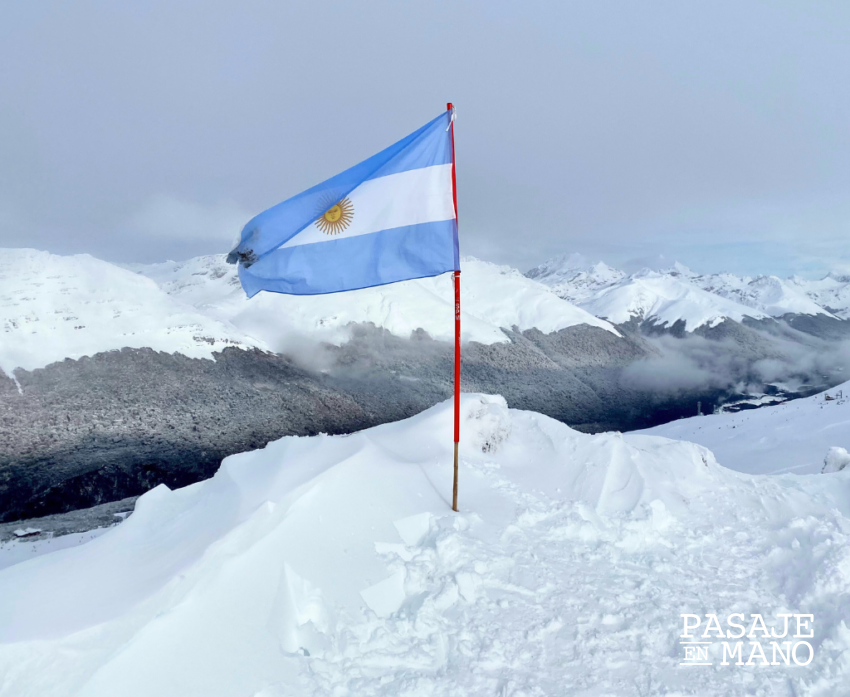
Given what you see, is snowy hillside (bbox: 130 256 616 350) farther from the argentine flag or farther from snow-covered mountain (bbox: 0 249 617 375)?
the argentine flag

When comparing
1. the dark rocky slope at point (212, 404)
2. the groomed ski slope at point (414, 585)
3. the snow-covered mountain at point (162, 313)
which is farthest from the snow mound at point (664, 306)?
the groomed ski slope at point (414, 585)

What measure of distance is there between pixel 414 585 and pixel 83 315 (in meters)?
48.5

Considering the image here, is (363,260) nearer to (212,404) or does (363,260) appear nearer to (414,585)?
(414,585)

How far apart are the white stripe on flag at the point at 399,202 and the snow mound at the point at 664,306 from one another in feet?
518

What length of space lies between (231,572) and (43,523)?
12788 mm

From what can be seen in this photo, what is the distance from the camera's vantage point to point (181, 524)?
6.91 metres

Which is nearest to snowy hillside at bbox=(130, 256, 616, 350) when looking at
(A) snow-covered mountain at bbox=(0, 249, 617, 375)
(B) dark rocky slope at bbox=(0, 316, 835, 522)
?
(A) snow-covered mountain at bbox=(0, 249, 617, 375)

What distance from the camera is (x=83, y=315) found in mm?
42219

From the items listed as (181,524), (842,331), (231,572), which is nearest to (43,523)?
(181,524)

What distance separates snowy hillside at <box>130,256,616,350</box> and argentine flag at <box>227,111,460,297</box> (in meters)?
50.0

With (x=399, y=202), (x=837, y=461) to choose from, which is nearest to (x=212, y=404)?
(x=399, y=202)

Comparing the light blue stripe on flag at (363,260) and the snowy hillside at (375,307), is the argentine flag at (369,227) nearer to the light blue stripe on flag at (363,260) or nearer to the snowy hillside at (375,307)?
the light blue stripe on flag at (363,260)

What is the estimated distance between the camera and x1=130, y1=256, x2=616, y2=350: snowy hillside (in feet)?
203

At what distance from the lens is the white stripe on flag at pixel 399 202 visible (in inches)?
285
